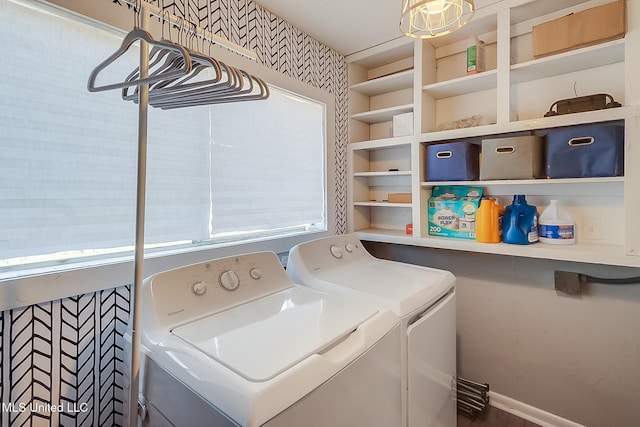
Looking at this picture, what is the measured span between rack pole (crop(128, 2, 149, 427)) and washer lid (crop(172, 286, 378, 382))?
0.43 feet

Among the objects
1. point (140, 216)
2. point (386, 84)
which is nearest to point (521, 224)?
point (386, 84)

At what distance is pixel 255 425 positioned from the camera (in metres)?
0.63

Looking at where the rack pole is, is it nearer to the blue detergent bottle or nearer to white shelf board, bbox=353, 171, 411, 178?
white shelf board, bbox=353, 171, 411, 178

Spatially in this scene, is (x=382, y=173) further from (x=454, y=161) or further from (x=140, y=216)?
(x=140, y=216)

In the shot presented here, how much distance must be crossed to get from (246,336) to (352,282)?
63cm

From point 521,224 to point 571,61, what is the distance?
87cm

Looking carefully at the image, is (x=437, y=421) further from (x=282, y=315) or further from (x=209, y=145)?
(x=209, y=145)

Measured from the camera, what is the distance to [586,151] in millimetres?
1432

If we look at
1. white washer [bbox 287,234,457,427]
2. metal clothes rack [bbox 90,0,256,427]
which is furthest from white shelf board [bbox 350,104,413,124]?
metal clothes rack [bbox 90,0,256,427]

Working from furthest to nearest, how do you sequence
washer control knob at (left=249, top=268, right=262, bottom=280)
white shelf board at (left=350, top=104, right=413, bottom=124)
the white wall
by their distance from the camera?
white shelf board at (left=350, top=104, right=413, bottom=124), the white wall, washer control knob at (left=249, top=268, right=262, bottom=280)

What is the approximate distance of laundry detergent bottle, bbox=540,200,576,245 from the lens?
1596 millimetres

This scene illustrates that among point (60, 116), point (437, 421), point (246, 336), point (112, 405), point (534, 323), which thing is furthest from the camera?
point (534, 323)

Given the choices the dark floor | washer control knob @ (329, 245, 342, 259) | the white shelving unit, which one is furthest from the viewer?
the dark floor

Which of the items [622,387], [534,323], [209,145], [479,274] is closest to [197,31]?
[209,145]
